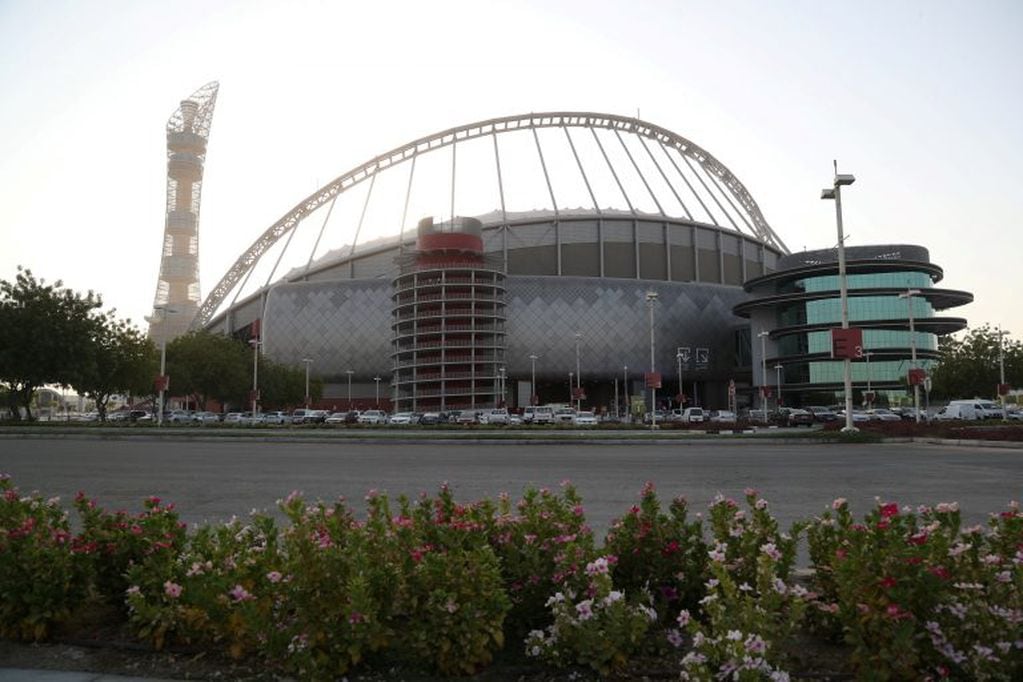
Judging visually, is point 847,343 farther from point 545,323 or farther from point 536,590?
point 545,323

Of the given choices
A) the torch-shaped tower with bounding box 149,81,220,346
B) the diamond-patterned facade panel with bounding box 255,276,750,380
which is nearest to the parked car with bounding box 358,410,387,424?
the diamond-patterned facade panel with bounding box 255,276,750,380

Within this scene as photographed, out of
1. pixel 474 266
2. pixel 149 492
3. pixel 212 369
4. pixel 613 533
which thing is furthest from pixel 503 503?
pixel 474 266

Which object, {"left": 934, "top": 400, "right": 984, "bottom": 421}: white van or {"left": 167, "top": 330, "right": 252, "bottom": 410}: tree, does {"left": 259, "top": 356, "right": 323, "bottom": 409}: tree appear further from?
{"left": 934, "top": 400, "right": 984, "bottom": 421}: white van

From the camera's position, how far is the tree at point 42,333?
52.2 metres

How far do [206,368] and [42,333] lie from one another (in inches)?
1315

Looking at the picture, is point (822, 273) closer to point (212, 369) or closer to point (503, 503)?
point (212, 369)

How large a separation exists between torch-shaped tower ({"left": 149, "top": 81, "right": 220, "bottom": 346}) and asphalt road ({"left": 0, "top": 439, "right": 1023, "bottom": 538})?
126241mm

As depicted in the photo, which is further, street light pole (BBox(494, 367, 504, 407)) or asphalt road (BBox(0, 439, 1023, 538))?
street light pole (BBox(494, 367, 504, 407))

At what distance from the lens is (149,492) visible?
1495 centimetres

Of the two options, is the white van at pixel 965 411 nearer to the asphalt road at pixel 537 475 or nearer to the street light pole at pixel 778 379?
the asphalt road at pixel 537 475

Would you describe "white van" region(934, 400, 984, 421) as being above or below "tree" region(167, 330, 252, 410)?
below

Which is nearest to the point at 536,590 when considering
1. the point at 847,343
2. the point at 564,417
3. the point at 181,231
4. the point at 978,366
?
the point at 847,343

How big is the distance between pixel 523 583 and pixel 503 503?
1087mm

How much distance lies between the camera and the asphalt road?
43.8 ft
